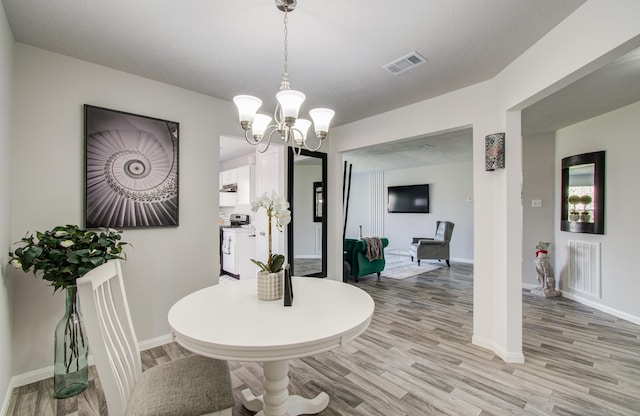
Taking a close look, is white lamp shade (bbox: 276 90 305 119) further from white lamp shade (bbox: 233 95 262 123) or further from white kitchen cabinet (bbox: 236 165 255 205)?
white kitchen cabinet (bbox: 236 165 255 205)

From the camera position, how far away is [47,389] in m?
1.99

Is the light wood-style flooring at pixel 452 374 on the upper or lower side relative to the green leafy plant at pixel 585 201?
lower

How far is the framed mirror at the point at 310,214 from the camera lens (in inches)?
160

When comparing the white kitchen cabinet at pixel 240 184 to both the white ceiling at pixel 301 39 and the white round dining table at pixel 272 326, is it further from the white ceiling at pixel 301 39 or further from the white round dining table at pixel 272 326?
the white round dining table at pixel 272 326

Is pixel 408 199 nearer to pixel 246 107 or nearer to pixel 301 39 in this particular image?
pixel 301 39

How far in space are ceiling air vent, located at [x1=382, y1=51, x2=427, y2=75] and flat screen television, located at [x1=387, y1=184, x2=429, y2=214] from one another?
5606 mm

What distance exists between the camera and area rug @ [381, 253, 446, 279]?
5641 mm

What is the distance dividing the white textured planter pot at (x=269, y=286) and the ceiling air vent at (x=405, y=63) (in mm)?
1933

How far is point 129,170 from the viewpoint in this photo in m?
2.47

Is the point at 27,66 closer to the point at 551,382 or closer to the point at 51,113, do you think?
the point at 51,113

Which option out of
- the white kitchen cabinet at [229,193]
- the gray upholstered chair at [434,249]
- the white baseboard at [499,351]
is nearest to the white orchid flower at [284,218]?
the white baseboard at [499,351]

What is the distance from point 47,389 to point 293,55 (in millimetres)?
3014

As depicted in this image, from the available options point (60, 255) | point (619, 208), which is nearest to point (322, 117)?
point (60, 255)

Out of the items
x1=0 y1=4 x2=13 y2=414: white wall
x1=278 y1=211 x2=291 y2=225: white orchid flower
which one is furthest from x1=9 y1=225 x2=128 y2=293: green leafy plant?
x1=278 y1=211 x2=291 y2=225: white orchid flower
